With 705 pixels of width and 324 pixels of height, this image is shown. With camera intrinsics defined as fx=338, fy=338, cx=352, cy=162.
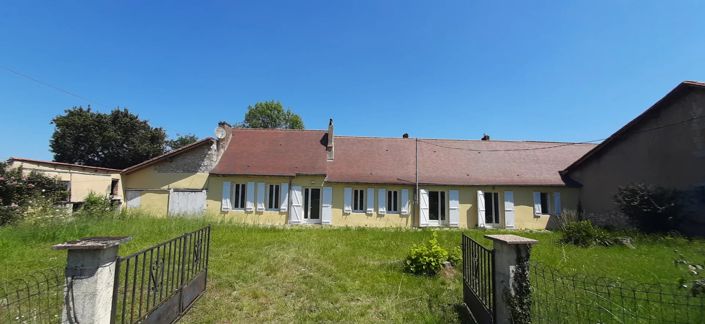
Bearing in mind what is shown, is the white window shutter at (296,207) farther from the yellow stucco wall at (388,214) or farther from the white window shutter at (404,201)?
the white window shutter at (404,201)

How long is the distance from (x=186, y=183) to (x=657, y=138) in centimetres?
2164

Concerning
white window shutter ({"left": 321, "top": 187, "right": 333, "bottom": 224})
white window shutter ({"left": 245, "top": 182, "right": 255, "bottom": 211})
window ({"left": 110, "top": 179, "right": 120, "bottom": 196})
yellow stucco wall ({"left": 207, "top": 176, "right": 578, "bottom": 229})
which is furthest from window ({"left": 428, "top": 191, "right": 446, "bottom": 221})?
window ({"left": 110, "top": 179, "right": 120, "bottom": 196})

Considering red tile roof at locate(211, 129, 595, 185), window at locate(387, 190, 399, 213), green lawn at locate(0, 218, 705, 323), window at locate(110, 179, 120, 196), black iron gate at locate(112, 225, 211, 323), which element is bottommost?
A: green lawn at locate(0, 218, 705, 323)

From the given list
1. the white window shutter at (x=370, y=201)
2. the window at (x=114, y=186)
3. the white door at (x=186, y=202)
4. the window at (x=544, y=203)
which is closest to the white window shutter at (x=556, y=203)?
the window at (x=544, y=203)

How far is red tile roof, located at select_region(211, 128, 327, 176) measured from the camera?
17719 mm

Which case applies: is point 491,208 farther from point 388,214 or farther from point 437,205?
point 388,214

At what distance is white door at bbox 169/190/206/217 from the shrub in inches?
756

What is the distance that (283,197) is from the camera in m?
17.4

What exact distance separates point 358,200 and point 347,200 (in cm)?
60

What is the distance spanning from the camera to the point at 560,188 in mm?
18047

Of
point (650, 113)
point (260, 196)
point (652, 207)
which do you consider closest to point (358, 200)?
point (260, 196)

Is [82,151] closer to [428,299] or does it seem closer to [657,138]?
[428,299]

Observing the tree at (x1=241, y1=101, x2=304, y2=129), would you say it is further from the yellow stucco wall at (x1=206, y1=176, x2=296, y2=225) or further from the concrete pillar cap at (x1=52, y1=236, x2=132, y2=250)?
the concrete pillar cap at (x1=52, y1=236, x2=132, y2=250)

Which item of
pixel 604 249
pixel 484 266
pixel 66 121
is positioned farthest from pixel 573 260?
pixel 66 121
